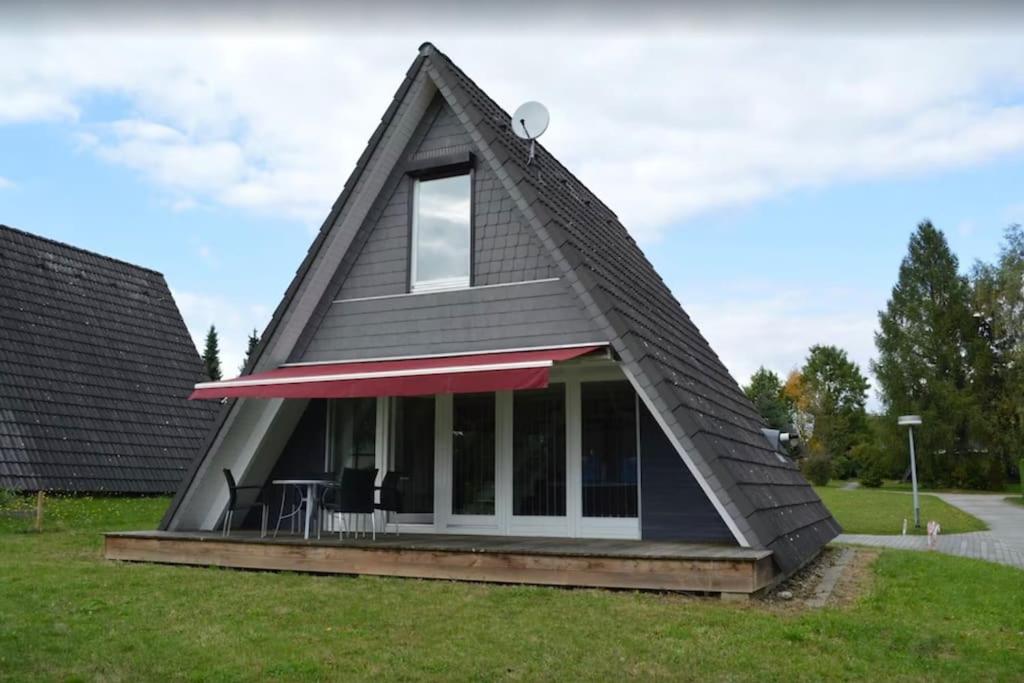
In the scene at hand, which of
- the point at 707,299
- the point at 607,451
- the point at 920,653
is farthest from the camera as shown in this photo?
the point at 707,299

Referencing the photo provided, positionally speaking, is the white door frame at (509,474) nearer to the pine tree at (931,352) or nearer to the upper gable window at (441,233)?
the upper gable window at (441,233)

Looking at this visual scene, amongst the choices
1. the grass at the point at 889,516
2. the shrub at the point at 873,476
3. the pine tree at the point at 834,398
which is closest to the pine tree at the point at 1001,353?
the shrub at the point at 873,476

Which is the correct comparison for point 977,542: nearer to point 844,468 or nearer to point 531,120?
point 531,120

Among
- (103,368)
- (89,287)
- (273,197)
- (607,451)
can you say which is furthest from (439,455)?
(89,287)

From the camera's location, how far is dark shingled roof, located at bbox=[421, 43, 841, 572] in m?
8.55

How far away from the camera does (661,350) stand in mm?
10086

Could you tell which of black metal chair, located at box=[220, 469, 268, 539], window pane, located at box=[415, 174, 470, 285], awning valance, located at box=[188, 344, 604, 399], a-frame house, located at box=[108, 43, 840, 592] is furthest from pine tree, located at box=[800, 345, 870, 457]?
awning valance, located at box=[188, 344, 604, 399]

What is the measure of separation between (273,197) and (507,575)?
1229 centimetres

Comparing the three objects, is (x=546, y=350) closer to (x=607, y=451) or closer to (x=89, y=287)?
(x=607, y=451)

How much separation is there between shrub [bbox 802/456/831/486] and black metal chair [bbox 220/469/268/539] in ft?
136

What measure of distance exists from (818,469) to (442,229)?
41.6 m

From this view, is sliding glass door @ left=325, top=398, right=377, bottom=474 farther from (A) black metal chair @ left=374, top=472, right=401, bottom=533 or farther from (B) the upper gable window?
(B) the upper gable window

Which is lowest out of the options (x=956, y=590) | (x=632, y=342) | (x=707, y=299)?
(x=956, y=590)

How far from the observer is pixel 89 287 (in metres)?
Answer: 22.5
